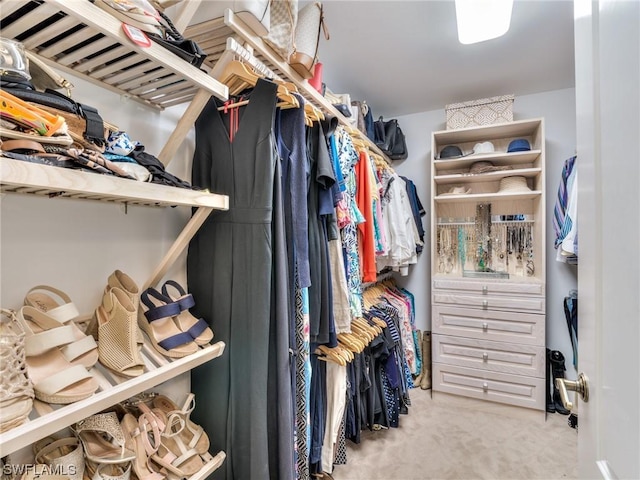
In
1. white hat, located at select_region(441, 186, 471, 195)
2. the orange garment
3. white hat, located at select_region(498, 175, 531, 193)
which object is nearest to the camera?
the orange garment

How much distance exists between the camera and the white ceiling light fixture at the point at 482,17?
1.37 meters

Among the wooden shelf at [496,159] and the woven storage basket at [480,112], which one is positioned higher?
the woven storage basket at [480,112]

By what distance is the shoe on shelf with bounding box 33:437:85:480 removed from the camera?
73 centimetres

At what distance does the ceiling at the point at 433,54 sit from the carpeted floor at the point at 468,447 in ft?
8.18

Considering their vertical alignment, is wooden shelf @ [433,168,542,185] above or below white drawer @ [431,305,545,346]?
above

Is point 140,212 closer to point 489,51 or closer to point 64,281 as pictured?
point 64,281

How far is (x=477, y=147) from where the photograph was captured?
2664 mm

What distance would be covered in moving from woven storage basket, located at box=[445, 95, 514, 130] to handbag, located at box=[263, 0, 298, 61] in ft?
6.25

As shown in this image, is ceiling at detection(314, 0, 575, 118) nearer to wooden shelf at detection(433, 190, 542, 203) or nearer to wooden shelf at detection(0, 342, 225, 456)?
wooden shelf at detection(433, 190, 542, 203)

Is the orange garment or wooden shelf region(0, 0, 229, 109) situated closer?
wooden shelf region(0, 0, 229, 109)

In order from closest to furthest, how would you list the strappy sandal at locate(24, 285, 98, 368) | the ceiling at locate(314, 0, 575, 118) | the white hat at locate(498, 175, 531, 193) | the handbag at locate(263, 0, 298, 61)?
1. the strappy sandal at locate(24, 285, 98, 368)
2. the handbag at locate(263, 0, 298, 61)
3. the ceiling at locate(314, 0, 575, 118)
4. the white hat at locate(498, 175, 531, 193)

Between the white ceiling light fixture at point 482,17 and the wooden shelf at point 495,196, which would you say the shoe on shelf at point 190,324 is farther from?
the wooden shelf at point 495,196

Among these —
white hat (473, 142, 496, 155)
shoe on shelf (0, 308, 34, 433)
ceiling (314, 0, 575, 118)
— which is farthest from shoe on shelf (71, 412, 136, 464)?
white hat (473, 142, 496, 155)

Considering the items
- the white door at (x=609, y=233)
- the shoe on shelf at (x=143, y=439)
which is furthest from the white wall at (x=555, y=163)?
the shoe on shelf at (x=143, y=439)
